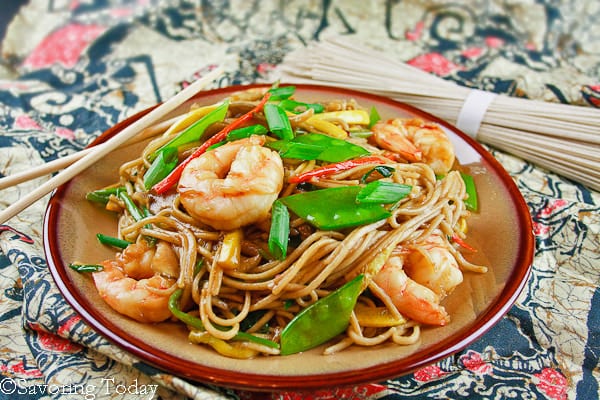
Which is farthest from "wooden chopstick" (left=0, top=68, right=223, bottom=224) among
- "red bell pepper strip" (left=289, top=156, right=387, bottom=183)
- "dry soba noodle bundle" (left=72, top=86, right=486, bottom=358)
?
"red bell pepper strip" (left=289, top=156, right=387, bottom=183)

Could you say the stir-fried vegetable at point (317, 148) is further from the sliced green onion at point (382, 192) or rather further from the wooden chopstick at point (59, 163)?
the wooden chopstick at point (59, 163)

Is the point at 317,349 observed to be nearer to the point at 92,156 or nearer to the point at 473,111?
the point at 92,156

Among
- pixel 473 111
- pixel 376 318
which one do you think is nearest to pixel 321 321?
pixel 376 318

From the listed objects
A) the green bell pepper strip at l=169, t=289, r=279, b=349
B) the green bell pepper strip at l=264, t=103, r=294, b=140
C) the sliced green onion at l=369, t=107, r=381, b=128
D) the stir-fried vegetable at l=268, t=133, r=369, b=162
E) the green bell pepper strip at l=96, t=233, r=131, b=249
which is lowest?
the green bell pepper strip at l=96, t=233, r=131, b=249

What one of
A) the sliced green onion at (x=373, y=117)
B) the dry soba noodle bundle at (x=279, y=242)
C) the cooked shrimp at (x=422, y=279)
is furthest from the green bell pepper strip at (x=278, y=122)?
the cooked shrimp at (x=422, y=279)

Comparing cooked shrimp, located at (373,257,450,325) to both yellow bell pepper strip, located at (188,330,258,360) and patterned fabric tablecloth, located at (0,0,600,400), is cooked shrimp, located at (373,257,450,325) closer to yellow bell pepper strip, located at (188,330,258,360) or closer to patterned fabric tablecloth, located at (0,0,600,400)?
patterned fabric tablecloth, located at (0,0,600,400)

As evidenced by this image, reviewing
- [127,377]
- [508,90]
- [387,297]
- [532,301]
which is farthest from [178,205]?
[508,90]

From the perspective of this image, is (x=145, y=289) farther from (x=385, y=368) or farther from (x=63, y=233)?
(x=385, y=368)
